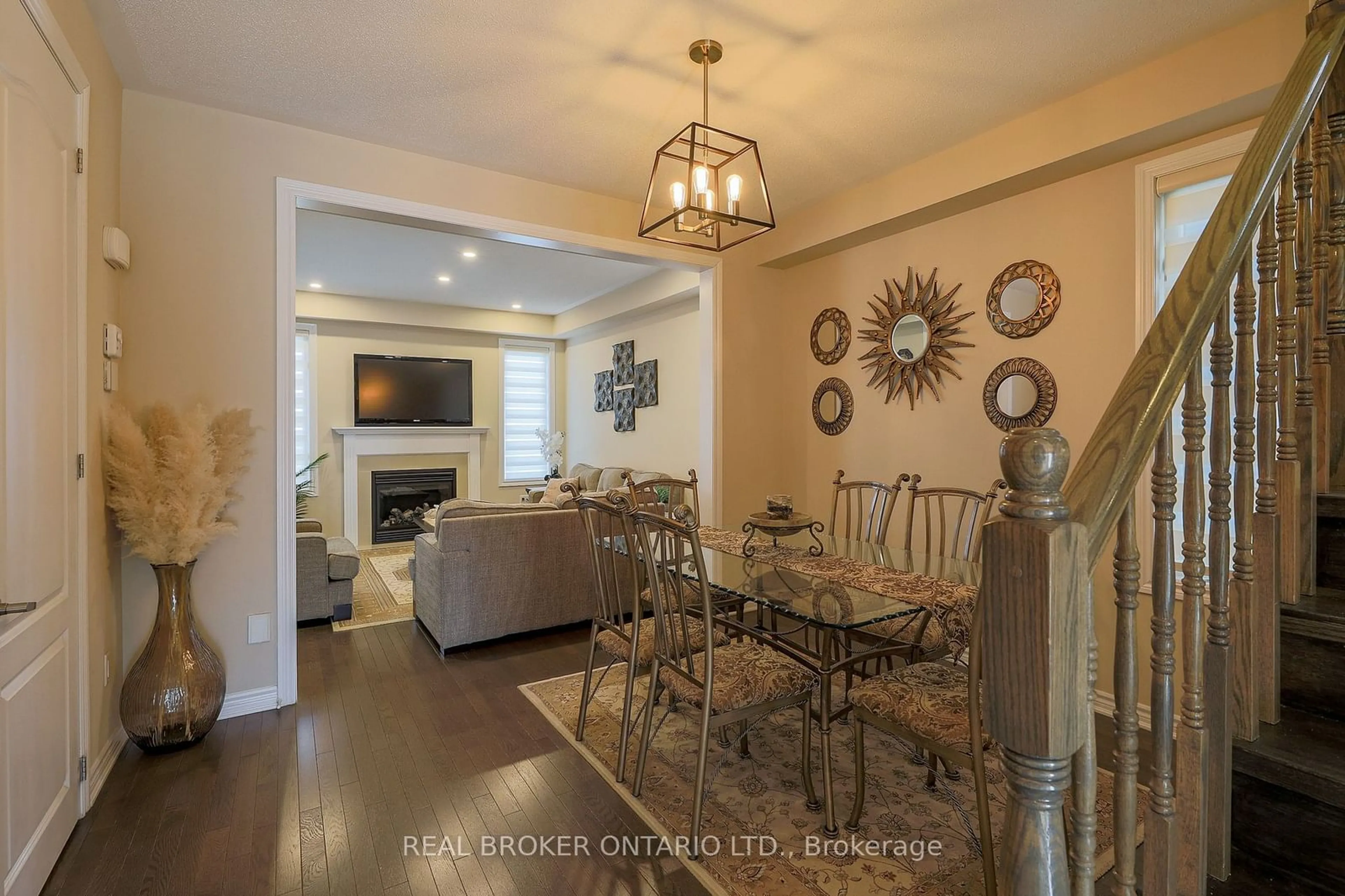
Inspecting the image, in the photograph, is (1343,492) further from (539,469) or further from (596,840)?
(539,469)

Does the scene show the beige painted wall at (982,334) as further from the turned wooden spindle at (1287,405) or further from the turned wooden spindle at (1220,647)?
the turned wooden spindle at (1220,647)

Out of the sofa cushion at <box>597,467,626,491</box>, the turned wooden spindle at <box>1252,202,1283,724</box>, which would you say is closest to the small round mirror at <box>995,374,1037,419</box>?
the turned wooden spindle at <box>1252,202,1283,724</box>

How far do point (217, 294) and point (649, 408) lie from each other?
4096 mm

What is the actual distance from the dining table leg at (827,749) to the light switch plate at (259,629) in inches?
99.8

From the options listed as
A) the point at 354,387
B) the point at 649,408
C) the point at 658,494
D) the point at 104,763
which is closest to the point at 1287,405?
the point at 104,763

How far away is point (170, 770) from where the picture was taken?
2.41 metres

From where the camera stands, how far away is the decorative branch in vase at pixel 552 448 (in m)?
7.91

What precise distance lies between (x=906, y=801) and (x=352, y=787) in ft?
6.46

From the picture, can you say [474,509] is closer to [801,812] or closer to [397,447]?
[801,812]

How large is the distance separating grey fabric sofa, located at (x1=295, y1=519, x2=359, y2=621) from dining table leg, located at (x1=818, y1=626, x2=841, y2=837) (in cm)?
339

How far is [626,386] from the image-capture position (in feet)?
22.6

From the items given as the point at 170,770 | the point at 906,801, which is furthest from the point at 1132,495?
the point at 170,770

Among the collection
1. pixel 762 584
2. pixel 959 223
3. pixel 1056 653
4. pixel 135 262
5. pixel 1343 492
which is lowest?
pixel 762 584

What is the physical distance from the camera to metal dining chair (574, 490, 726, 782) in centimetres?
221
